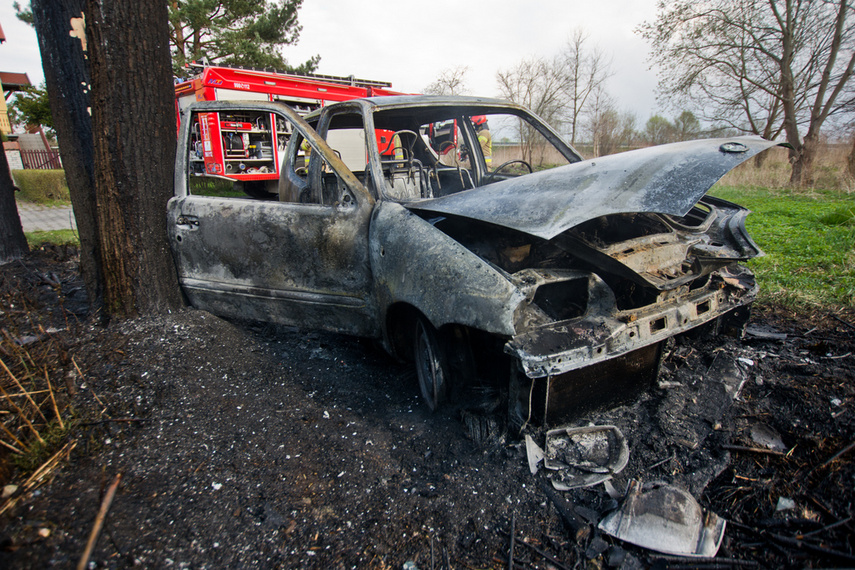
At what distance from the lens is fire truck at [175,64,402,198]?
830cm

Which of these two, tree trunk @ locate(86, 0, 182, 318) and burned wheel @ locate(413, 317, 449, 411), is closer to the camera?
burned wheel @ locate(413, 317, 449, 411)

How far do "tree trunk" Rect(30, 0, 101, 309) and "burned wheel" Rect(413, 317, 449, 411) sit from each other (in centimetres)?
254

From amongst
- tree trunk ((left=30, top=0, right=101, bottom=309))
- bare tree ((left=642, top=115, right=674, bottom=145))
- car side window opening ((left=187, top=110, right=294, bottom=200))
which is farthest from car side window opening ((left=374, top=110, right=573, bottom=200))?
bare tree ((left=642, top=115, right=674, bottom=145))

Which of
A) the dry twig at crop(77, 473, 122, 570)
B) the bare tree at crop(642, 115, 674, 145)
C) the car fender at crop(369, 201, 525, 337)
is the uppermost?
the bare tree at crop(642, 115, 674, 145)

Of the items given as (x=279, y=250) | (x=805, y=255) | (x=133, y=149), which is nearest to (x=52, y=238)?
(x=133, y=149)

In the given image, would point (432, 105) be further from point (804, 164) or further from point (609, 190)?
point (804, 164)

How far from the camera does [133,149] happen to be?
293cm

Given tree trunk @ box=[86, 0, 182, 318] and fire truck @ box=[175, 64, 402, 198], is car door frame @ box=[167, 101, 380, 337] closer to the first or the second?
tree trunk @ box=[86, 0, 182, 318]

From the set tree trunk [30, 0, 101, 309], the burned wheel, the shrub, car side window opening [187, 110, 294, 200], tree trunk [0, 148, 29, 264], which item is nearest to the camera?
the burned wheel

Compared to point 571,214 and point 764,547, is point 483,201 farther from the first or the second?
point 764,547

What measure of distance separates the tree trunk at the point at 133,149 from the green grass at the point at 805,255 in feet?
15.4

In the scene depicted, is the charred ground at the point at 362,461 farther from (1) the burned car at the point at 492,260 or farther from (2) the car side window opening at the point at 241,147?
(2) the car side window opening at the point at 241,147

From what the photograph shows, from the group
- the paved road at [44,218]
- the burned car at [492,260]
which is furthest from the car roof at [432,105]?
the paved road at [44,218]

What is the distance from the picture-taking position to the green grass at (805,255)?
3389 mm
